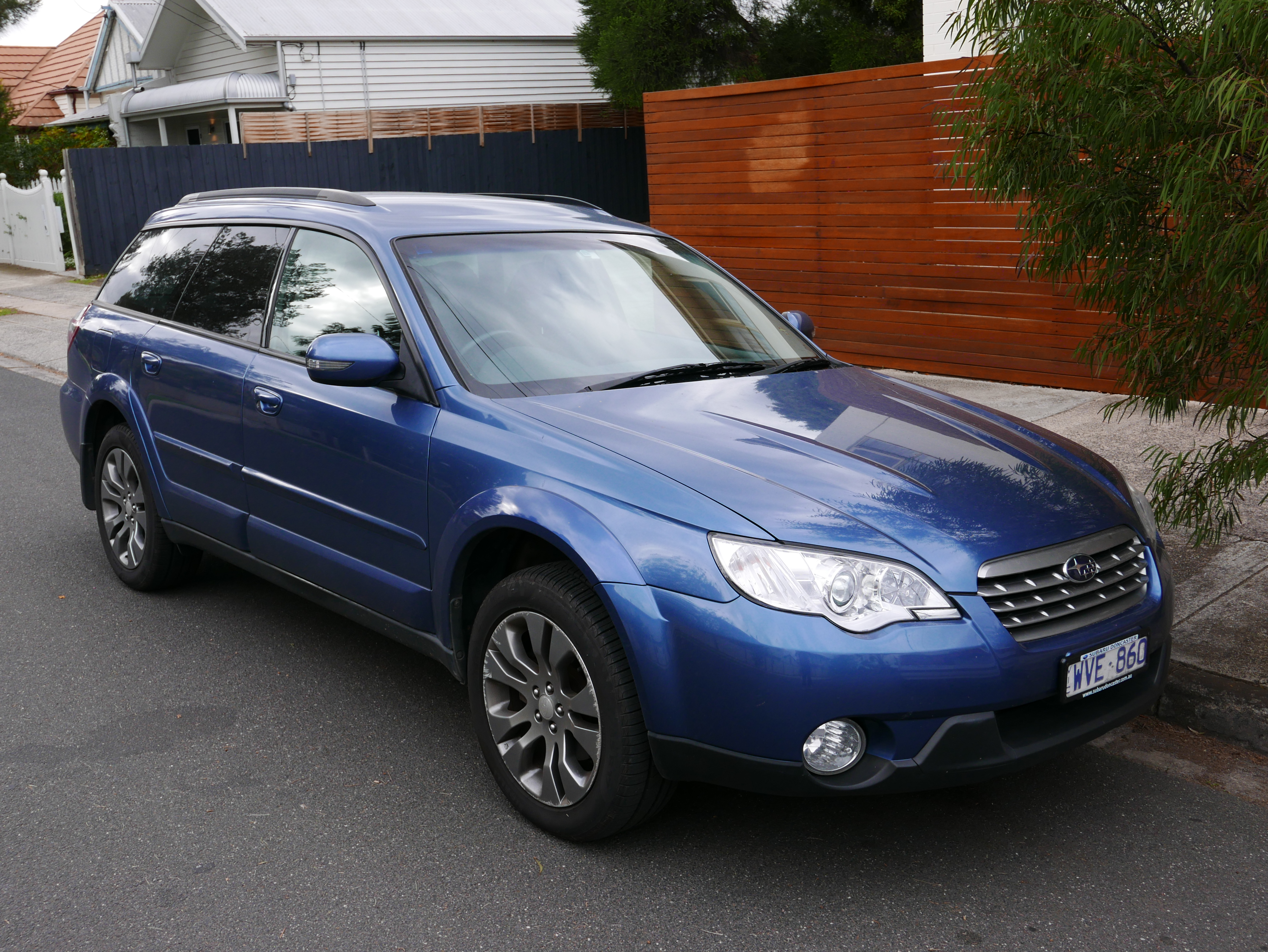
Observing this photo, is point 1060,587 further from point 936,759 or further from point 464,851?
A: point 464,851

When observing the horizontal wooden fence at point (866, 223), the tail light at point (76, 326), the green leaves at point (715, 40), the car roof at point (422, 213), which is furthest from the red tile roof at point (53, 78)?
the car roof at point (422, 213)

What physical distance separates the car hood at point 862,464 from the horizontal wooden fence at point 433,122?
1811 cm

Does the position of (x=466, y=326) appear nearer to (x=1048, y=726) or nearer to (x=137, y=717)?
(x=137, y=717)

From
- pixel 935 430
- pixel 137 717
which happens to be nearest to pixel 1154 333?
pixel 935 430

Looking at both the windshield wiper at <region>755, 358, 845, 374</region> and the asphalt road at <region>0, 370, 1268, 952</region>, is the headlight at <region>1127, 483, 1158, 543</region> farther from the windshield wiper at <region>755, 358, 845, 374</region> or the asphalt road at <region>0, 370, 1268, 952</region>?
the windshield wiper at <region>755, 358, 845, 374</region>

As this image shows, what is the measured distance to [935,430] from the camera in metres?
3.80

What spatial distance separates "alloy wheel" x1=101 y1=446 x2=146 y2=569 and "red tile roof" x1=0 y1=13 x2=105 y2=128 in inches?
1247

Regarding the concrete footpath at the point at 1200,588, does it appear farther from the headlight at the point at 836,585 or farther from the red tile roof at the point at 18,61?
the red tile roof at the point at 18,61

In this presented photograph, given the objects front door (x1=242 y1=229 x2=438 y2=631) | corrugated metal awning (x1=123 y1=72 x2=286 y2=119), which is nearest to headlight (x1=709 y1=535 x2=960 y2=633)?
front door (x1=242 y1=229 x2=438 y2=631)

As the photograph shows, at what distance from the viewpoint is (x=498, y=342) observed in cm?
402

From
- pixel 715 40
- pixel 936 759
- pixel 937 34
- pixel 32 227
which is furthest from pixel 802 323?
pixel 32 227

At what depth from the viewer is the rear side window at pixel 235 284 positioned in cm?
471

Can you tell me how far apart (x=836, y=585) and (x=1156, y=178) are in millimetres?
1929

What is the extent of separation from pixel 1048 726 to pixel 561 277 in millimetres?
2256
